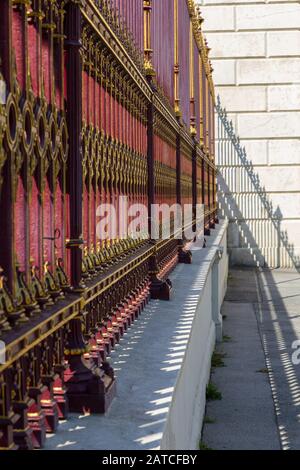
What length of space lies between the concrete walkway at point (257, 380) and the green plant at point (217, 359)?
0.06 m

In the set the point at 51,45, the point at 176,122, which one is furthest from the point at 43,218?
the point at 176,122

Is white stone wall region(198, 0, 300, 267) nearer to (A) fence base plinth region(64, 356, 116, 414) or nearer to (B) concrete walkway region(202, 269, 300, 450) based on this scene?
(B) concrete walkway region(202, 269, 300, 450)

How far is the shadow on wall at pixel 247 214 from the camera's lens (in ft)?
79.5

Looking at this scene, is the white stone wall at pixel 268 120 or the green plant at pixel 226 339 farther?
the white stone wall at pixel 268 120

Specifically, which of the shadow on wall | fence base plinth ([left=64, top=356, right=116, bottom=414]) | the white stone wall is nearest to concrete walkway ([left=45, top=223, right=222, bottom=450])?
fence base plinth ([left=64, top=356, right=116, bottom=414])

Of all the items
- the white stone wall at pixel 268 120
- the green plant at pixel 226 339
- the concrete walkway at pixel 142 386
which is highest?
the white stone wall at pixel 268 120

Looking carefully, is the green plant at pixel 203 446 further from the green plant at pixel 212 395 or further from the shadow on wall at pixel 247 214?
the shadow on wall at pixel 247 214

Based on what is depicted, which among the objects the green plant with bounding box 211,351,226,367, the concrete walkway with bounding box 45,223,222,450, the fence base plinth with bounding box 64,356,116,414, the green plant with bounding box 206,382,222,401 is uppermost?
the fence base plinth with bounding box 64,356,116,414

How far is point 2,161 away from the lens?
8.92ft

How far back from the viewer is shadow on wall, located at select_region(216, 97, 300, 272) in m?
24.2

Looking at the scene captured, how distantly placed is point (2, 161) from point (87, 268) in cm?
165

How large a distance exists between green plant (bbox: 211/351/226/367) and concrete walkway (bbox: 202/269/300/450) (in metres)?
0.06

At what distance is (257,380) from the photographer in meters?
8.92

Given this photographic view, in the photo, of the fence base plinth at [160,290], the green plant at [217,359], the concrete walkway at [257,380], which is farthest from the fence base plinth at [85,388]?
the green plant at [217,359]
